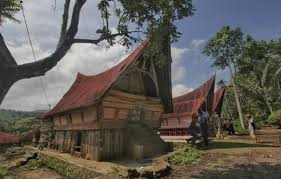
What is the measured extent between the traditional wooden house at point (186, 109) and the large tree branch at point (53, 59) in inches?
593

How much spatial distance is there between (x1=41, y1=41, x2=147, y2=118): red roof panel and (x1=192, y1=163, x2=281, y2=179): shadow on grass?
6.42 meters

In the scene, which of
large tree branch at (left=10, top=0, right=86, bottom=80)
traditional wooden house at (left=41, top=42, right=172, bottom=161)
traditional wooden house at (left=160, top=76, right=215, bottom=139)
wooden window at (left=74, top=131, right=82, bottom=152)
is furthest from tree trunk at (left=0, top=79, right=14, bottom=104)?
traditional wooden house at (left=160, top=76, right=215, bottom=139)

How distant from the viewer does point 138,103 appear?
16.2 metres

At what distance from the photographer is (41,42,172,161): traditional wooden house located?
1376cm

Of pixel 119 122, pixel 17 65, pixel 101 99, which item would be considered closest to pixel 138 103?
pixel 119 122

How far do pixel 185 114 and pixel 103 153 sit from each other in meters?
10.7

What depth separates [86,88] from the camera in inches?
754

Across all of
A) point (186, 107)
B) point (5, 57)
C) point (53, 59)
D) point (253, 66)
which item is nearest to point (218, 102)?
point (186, 107)

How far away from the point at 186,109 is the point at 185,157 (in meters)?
11.9

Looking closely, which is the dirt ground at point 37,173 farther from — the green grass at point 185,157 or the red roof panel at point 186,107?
the red roof panel at point 186,107

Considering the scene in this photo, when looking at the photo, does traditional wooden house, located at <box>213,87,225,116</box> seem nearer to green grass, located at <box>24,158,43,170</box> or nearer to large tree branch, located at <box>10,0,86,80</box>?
green grass, located at <box>24,158,43,170</box>

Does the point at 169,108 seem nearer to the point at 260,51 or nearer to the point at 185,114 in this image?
the point at 185,114

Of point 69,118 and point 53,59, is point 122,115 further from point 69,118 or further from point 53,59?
point 53,59

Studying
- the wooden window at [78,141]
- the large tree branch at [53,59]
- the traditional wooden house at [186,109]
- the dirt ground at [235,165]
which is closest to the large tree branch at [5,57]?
the large tree branch at [53,59]
